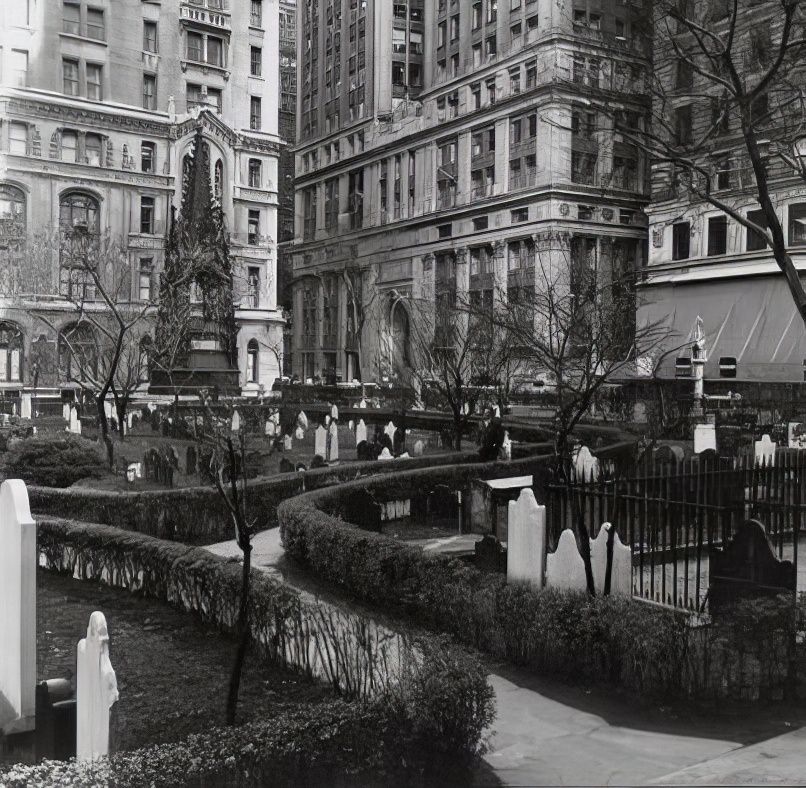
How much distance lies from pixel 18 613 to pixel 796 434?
15773 millimetres

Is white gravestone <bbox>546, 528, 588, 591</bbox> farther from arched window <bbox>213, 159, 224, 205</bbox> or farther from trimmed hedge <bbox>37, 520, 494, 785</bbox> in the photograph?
arched window <bbox>213, 159, 224, 205</bbox>

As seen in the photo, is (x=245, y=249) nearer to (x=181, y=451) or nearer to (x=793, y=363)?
(x=181, y=451)

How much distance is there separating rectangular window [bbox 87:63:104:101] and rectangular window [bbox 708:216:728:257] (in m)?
11.8

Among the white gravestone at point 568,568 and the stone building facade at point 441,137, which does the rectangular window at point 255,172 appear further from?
the white gravestone at point 568,568

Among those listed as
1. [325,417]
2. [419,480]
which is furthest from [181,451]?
[419,480]

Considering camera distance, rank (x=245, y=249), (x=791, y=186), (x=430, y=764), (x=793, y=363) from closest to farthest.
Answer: (x=430, y=764), (x=245, y=249), (x=791, y=186), (x=793, y=363)

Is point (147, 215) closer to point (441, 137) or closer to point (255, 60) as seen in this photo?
point (255, 60)

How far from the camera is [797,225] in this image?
13.1m

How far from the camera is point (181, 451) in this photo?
15.0 m

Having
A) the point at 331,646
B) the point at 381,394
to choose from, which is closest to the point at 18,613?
the point at 331,646

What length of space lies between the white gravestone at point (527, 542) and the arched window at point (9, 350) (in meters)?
4.00

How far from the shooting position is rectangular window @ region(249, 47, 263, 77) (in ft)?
22.6

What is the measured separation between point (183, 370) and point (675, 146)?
7.46 metres

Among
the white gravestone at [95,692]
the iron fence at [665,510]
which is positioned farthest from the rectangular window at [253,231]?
the white gravestone at [95,692]
